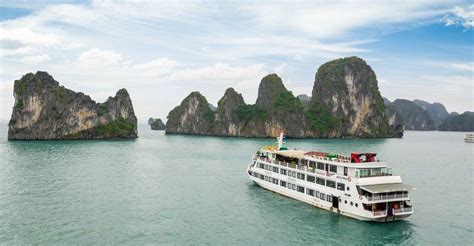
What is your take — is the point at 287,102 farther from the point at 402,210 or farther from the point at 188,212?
the point at 402,210

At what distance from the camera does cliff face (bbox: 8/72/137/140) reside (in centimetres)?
13812

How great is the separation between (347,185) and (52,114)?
130823 mm

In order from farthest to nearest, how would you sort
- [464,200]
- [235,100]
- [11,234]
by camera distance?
[235,100] < [464,200] < [11,234]

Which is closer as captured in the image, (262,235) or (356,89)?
(262,235)

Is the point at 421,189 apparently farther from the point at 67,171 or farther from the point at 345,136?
the point at 345,136

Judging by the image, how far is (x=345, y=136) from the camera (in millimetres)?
189625

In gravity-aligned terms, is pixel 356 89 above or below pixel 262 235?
above

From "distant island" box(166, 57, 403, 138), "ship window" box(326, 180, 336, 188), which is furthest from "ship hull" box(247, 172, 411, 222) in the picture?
"distant island" box(166, 57, 403, 138)

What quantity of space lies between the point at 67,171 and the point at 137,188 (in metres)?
17.6

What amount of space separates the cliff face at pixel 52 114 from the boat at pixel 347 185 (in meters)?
117

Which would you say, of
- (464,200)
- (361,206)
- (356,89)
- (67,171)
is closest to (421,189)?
(464,200)

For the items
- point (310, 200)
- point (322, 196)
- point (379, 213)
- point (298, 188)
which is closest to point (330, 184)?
point (322, 196)

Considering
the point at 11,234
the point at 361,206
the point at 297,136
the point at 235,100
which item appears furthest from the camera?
the point at 235,100

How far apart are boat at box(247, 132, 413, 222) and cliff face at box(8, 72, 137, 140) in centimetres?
11741
